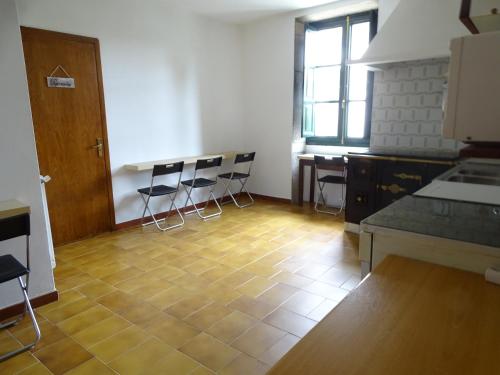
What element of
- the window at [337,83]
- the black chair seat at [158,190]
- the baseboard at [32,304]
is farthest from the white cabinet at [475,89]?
the window at [337,83]

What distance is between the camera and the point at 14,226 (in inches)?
83.2

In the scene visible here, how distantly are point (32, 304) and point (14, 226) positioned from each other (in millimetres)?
788

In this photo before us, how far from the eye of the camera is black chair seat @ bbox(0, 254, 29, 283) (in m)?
2.02

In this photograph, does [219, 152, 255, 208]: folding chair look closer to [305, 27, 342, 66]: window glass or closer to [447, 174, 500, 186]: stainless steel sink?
[305, 27, 342, 66]: window glass

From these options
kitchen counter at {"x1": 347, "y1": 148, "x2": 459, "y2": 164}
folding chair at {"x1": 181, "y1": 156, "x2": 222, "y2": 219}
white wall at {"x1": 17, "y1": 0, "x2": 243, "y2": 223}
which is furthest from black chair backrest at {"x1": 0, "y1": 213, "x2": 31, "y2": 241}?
kitchen counter at {"x1": 347, "y1": 148, "x2": 459, "y2": 164}

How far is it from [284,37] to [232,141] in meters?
1.75

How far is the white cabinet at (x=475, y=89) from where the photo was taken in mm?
1314

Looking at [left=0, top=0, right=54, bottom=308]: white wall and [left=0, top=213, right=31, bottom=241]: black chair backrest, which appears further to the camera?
[left=0, top=0, right=54, bottom=308]: white wall

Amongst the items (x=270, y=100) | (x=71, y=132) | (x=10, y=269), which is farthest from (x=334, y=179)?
(x=10, y=269)

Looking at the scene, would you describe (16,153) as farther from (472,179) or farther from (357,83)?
(357,83)

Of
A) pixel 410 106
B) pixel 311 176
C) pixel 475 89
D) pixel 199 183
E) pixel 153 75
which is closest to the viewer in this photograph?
pixel 475 89

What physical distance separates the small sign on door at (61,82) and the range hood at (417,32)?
2.94 metres

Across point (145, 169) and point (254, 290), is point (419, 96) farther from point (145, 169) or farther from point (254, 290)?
point (145, 169)

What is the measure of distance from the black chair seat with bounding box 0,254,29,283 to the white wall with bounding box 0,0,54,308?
0.25 meters
